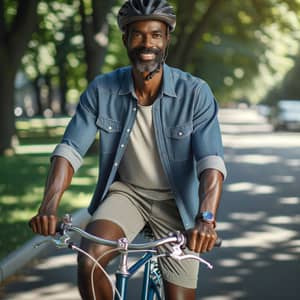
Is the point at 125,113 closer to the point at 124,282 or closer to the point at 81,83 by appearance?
the point at 124,282

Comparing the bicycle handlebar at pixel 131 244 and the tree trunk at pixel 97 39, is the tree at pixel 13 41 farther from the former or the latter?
the bicycle handlebar at pixel 131 244

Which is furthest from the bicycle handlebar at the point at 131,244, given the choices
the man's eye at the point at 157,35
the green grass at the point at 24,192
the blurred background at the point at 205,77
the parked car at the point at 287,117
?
the parked car at the point at 287,117

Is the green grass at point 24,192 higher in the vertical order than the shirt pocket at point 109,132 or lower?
lower

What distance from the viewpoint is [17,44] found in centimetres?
2075

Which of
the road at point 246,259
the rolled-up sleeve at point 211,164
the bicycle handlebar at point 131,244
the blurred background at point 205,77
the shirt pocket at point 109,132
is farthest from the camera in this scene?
the blurred background at point 205,77

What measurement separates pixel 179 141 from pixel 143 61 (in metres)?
0.38

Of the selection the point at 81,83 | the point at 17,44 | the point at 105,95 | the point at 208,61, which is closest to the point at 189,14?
the point at 17,44

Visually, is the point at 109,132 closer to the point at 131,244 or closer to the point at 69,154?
the point at 69,154

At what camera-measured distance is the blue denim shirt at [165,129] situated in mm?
3307

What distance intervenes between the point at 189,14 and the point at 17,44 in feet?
30.7

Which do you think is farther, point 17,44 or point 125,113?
point 17,44

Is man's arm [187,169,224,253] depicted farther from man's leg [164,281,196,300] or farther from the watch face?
man's leg [164,281,196,300]

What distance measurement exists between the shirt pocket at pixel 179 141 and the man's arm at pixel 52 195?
414 mm

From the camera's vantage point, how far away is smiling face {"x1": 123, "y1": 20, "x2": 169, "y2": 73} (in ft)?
10.3
